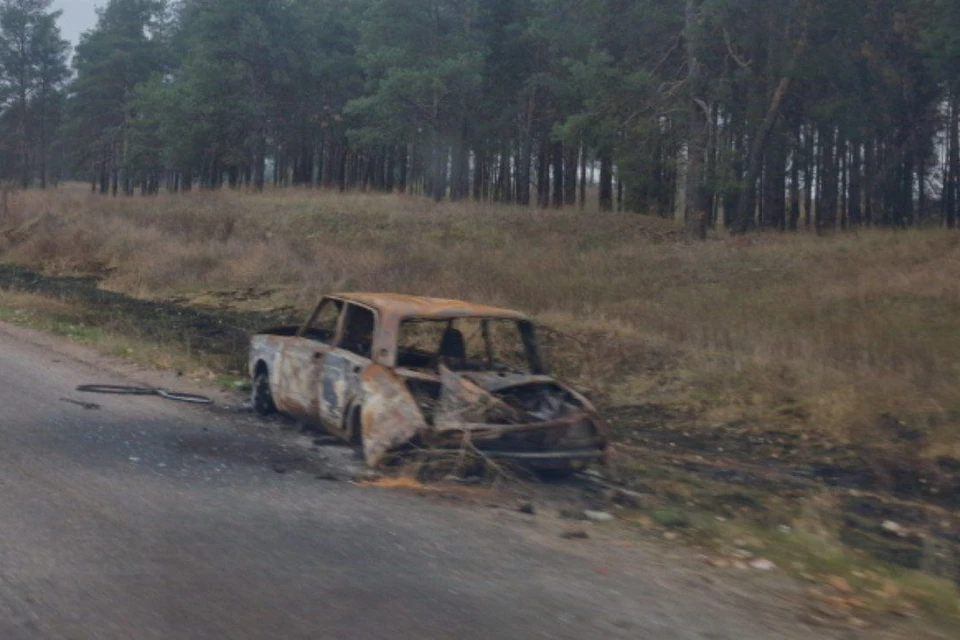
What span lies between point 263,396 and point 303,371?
3.82ft

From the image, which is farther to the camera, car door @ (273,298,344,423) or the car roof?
car door @ (273,298,344,423)

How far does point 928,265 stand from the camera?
2456 cm

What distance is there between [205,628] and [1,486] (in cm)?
335

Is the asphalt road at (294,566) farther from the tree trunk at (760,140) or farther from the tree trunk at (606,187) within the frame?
the tree trunk at (606,187)

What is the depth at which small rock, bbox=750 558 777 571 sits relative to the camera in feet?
22.9

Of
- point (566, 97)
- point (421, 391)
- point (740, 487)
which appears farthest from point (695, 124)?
point (421, 391)

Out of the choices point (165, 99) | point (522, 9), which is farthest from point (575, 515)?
point (165, 99)

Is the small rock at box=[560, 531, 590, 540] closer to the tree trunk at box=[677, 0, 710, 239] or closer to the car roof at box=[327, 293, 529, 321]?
the car roof at box=[327, 293, 529, 321]

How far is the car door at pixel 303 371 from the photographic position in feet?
34.7

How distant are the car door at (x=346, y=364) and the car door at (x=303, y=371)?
114 mm

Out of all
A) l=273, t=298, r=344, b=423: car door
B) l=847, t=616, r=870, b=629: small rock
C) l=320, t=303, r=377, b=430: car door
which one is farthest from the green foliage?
l=847, t=616, r=870, b=629: small rock

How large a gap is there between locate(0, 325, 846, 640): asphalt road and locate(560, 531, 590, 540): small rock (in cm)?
9

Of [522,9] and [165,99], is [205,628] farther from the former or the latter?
[165,99]

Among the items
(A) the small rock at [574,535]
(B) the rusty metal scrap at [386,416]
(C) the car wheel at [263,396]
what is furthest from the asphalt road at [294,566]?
(C) the car wheel at [263,396]
